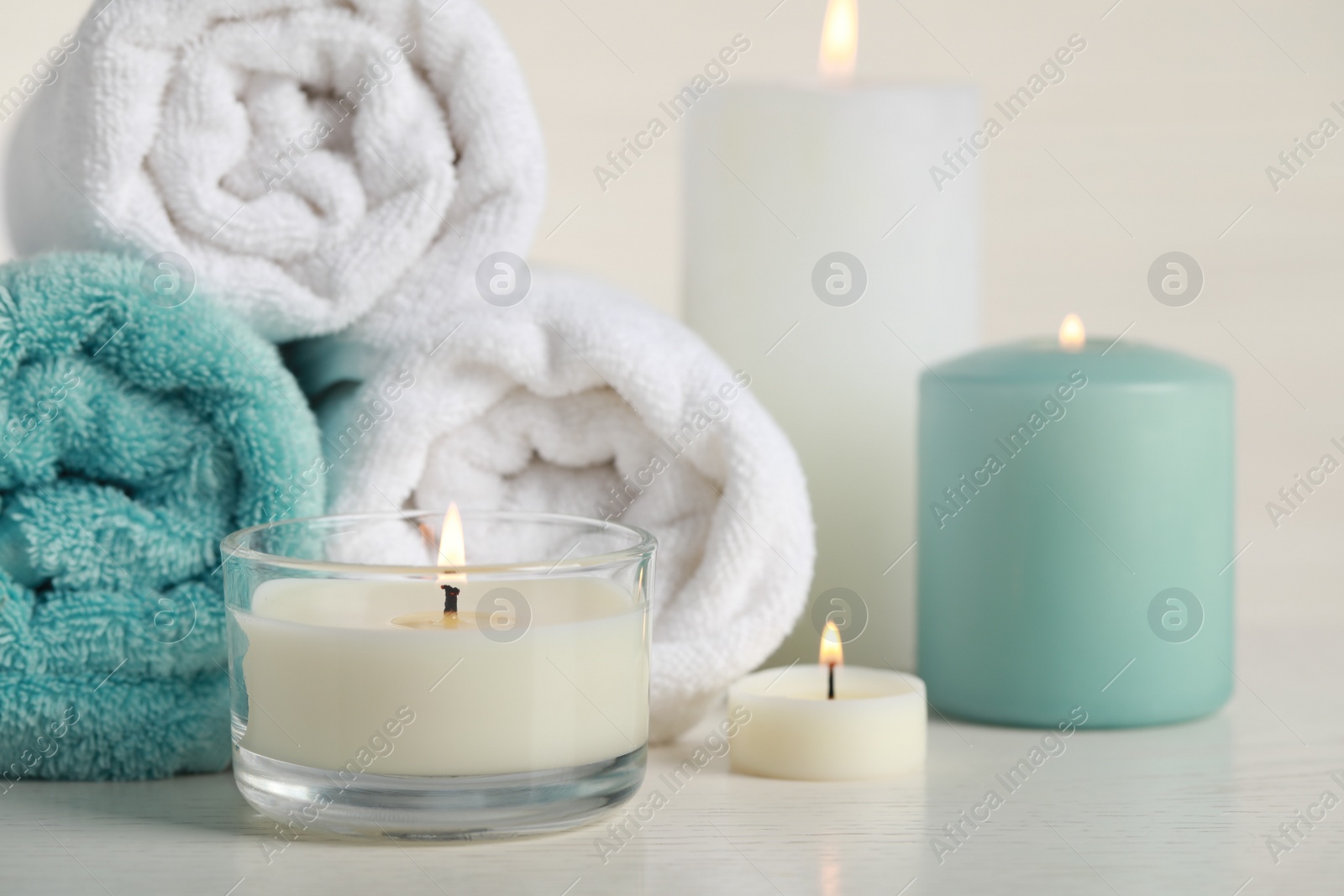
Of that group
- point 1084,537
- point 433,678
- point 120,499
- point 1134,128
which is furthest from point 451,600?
point 1134,128

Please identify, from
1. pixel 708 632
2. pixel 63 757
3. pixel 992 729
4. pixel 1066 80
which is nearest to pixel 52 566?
pixel 63 757

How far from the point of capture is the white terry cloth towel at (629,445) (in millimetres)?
614

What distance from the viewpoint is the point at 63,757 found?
A: 57 centimetres

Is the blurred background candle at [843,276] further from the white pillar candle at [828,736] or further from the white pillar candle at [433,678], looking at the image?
the white pillar candle at [433,678]

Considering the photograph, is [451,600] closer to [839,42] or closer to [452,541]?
[452,541]

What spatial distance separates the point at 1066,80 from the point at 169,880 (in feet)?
3.06

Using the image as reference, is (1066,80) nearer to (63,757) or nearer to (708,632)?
(708,632)

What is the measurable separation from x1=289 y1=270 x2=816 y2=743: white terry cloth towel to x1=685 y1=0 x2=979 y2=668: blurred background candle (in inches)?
4.6

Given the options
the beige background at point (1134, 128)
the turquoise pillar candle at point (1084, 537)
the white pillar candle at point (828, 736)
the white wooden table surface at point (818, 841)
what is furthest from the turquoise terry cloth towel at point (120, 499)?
the beige background at point (1134, 128)

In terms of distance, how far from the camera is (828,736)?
60 centimetres

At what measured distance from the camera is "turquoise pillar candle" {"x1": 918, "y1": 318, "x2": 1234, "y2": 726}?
2.21 feet

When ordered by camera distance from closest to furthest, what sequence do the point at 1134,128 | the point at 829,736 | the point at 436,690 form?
the point at 436,690, the point at 829,736, the point at 1134,128

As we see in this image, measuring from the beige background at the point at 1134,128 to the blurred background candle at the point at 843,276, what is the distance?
399 millimetres

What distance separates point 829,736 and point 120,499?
0.29 m
